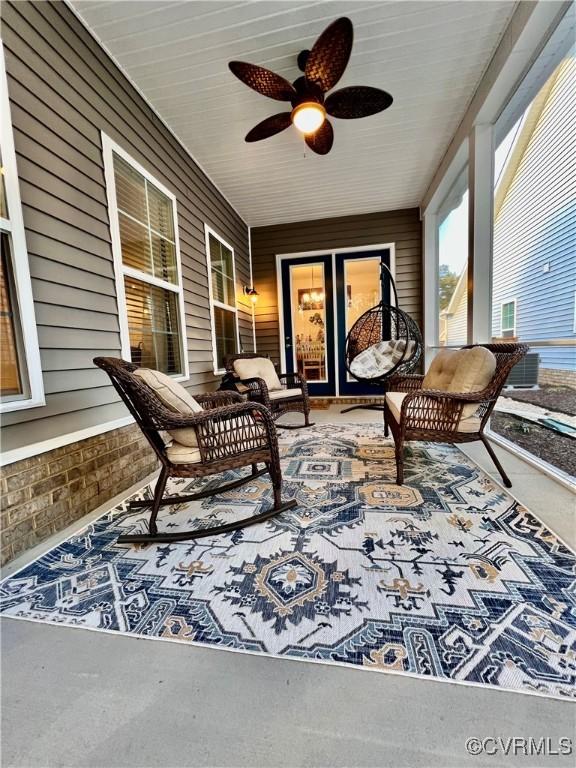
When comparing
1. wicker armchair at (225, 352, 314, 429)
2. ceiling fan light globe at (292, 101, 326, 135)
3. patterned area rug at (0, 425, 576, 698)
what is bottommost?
patterned area rug at (0, 425, 576, 698)

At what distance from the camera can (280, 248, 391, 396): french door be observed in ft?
16.7

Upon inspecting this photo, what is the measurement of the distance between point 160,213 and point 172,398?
2.15 m

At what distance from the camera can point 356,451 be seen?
2697 millimetres

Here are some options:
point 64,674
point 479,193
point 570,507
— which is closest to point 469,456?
point 570,507

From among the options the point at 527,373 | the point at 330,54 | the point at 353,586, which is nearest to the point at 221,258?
the point at 330,54

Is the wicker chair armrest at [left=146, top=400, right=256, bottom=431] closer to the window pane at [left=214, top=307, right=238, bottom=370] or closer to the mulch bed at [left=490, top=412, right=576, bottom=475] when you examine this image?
the mulch bed at [left=490, top=412, right=576, bottom=475]

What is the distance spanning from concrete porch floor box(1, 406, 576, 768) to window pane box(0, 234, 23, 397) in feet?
3.56

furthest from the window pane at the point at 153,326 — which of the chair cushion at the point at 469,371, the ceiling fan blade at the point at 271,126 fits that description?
the chair cushion at the point at 469,371

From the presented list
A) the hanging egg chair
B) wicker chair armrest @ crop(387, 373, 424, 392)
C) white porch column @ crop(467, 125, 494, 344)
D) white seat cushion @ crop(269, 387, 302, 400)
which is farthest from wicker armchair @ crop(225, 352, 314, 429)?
white porch column @ crop(467, 125, 494, 344)

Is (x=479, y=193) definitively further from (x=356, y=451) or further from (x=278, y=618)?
(x=278, y=618)

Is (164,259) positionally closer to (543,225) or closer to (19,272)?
(19,272)

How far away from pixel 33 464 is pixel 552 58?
3.88 meters

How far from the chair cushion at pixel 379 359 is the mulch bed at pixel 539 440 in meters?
1.26

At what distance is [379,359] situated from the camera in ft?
13.0
